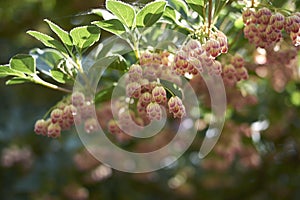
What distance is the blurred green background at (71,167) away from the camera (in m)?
2.46

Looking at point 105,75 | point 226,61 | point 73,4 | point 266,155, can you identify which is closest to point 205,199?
point 266,155

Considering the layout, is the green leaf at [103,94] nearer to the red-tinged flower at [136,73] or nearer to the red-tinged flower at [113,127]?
the red-tinged flower at [113,127]

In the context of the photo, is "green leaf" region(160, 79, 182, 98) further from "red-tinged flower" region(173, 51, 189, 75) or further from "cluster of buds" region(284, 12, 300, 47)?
"cluster of buds" region(284, 12, 300, 47)

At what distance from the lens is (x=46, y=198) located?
8.70 ft

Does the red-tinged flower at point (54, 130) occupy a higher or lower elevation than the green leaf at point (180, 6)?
lower

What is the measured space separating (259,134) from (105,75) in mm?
902

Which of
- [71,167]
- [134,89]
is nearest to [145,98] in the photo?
[134,89]

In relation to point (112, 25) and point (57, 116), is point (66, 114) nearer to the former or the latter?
point (57, 116)

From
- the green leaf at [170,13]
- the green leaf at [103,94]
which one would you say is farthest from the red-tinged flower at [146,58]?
the green leaf at [103,94]

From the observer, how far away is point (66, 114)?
1.25m

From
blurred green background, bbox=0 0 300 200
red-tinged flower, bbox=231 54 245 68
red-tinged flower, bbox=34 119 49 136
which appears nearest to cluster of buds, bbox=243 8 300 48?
red-tinged flower, bbox=231 54 245 68

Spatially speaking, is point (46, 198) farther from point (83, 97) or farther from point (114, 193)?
point (83, 97)

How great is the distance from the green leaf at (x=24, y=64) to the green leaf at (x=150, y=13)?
0.74ft

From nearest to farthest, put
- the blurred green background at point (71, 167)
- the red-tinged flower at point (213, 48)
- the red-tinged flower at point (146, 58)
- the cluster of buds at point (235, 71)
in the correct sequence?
1. the red-tinged flower at point (213, 48)
2. the red-tinged flower at point (146, 58)
3. the cluster of buds at point (235, 71)
4. the blurred green background at point (71, 167)
